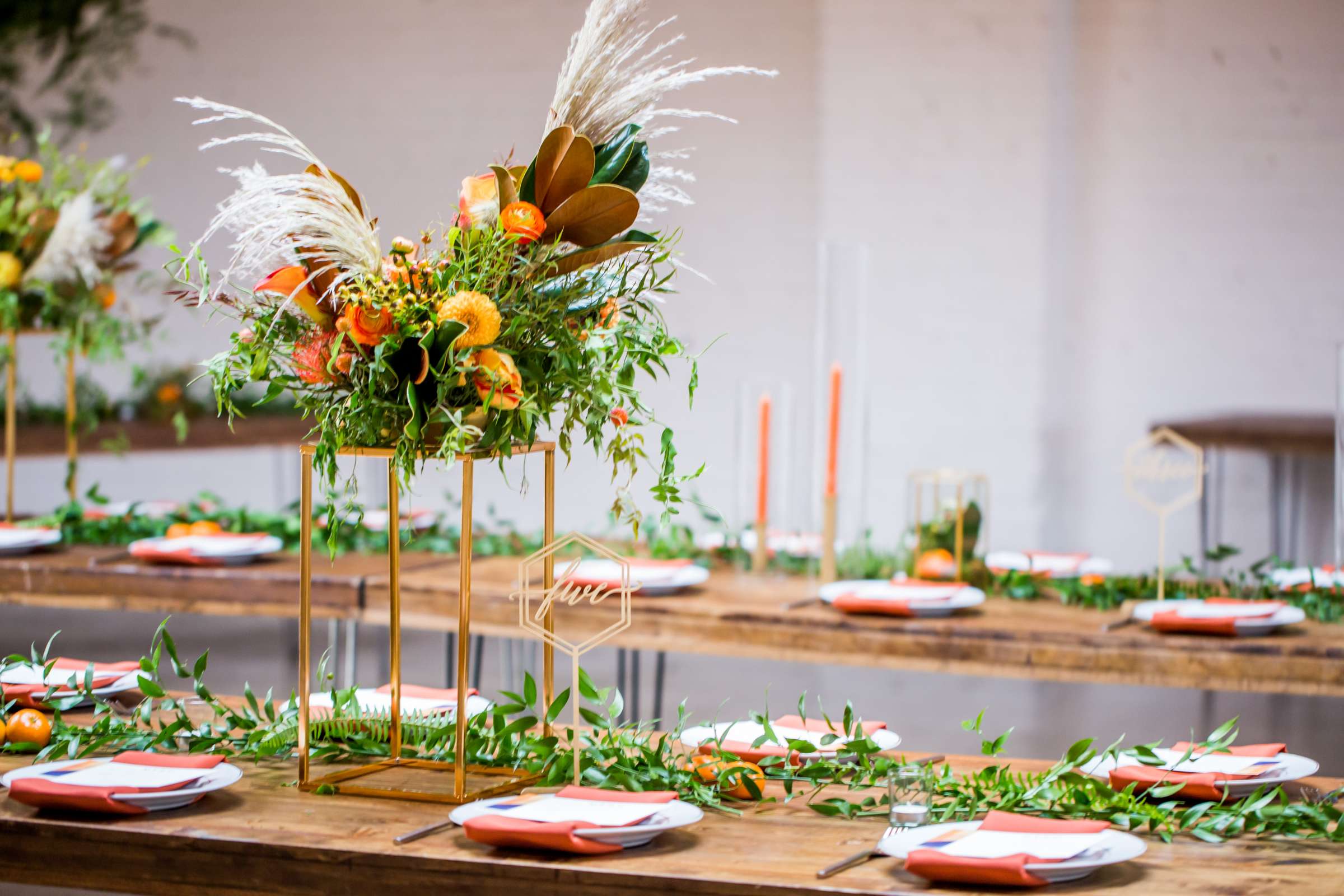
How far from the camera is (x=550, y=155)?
1.56 meters

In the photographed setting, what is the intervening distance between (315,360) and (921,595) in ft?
4.86

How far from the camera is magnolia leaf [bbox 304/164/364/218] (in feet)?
5.09

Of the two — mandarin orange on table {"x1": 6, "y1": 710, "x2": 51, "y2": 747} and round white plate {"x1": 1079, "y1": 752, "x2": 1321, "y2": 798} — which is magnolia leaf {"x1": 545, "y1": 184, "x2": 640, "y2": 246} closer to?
round white plate {"x1": 1079, "y1": 752, "x2": 1321, "y2": 798}

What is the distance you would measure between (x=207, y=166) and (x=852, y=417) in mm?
5342

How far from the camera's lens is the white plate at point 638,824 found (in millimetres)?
1404

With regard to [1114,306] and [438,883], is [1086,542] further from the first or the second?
[438,883]

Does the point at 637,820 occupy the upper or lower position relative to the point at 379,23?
lower

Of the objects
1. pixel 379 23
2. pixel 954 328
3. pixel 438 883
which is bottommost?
pixel 438 883

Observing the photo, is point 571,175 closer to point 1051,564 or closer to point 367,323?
point 367,323

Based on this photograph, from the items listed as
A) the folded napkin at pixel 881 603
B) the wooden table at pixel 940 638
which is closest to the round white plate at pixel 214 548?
the wooden table at pixel 940 638

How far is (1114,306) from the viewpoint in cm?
586

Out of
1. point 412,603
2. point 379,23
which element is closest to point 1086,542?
point 412,603

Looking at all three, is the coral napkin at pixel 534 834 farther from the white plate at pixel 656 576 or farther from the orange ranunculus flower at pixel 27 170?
the orange ranunculus flower at pixel 27 170

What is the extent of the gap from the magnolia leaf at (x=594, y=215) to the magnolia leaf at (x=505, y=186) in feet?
0.15
